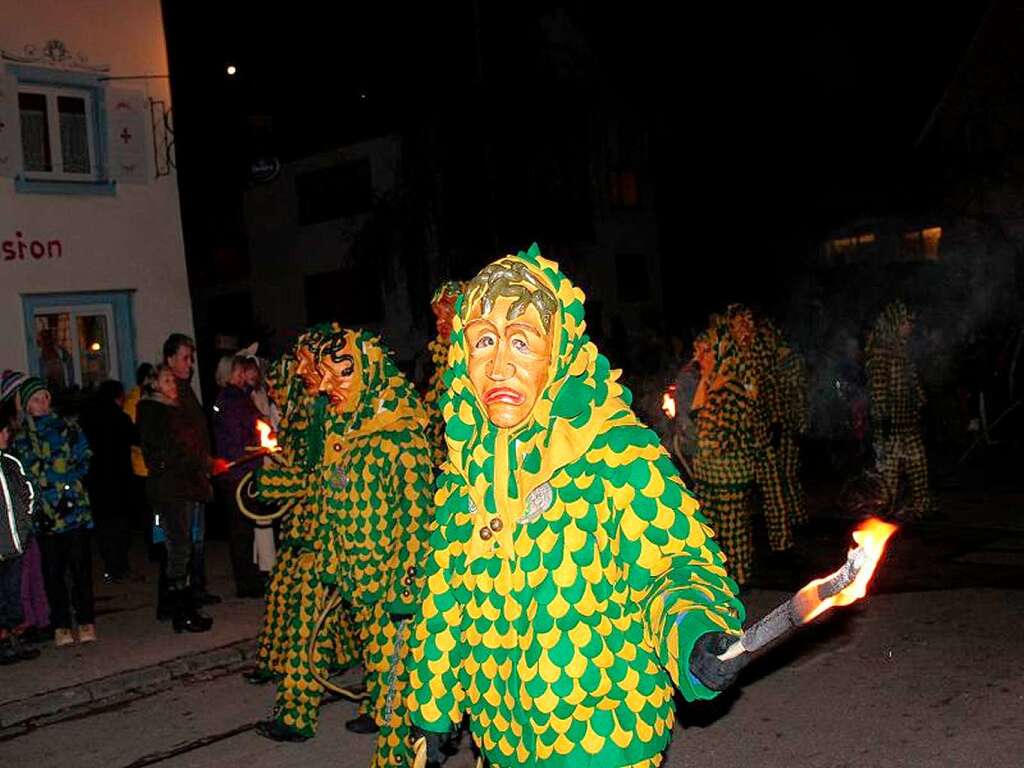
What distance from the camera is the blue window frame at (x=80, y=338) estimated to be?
13.4 metres

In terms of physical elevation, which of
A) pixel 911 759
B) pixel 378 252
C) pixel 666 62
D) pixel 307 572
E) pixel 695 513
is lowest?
pixel 911 759

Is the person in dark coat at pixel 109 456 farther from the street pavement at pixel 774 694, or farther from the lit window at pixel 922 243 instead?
the lit window at pixel 922 243

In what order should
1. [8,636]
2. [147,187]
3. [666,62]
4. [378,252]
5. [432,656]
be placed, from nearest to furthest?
[432,656]
[8,636]
[147,187]
[666,62]
[378,252]

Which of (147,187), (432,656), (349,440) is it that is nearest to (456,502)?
(432,656)

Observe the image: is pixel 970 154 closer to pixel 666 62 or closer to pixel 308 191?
pixel 666 62

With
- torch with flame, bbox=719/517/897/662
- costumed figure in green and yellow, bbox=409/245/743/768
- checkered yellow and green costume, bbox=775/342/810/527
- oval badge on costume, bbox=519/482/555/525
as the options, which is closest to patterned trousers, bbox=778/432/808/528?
checkered yellow and green costume, bbox=775/342/810/527

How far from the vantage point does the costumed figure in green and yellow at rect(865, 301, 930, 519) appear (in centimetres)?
1085

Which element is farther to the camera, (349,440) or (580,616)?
(349,440)

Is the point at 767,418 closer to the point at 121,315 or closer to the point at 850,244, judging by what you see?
the point at 121,315

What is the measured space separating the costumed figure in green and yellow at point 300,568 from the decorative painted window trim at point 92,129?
7.86 metres

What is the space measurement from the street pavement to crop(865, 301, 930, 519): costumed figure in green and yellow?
1.73 metres

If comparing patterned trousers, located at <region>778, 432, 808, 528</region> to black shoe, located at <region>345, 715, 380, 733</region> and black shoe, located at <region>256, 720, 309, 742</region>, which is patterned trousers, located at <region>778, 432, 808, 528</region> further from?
black shoe, located at <region>256, 720, 309, 742</region>

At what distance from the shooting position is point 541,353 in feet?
11.2

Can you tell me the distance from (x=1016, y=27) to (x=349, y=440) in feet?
64.7
